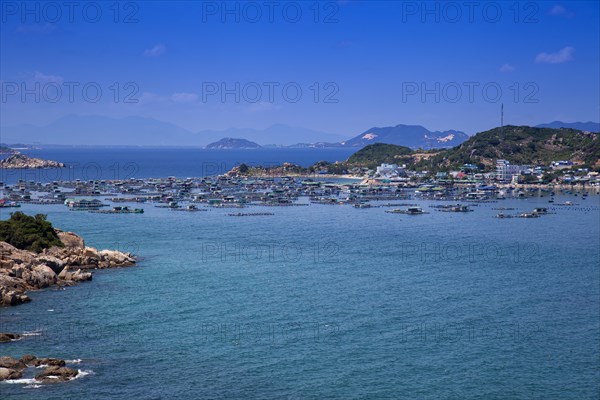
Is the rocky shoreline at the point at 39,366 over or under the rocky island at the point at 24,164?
under

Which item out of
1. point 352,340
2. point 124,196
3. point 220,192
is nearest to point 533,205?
point 220,192

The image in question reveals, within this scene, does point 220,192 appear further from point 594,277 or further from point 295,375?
point 295,375

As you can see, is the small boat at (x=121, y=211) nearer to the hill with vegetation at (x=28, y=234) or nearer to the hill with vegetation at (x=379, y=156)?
the hill with vegetation at (x=28, y=234)

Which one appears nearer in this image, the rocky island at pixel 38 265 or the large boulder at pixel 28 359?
the rocky island at pixel 38 265

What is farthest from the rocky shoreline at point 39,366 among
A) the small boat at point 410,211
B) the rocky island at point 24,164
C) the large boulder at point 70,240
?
the rocky island at point 24,164

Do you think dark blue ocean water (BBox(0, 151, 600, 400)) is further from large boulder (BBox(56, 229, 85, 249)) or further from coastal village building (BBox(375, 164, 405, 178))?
coastal village building (BBox(375, 164, 405, 178))

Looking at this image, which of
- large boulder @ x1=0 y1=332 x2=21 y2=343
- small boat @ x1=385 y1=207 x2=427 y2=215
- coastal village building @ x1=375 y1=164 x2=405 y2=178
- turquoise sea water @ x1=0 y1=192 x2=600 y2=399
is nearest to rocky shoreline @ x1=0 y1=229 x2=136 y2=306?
turquoise sea water @ x1=0 y1=192 x2=600 y2=399
